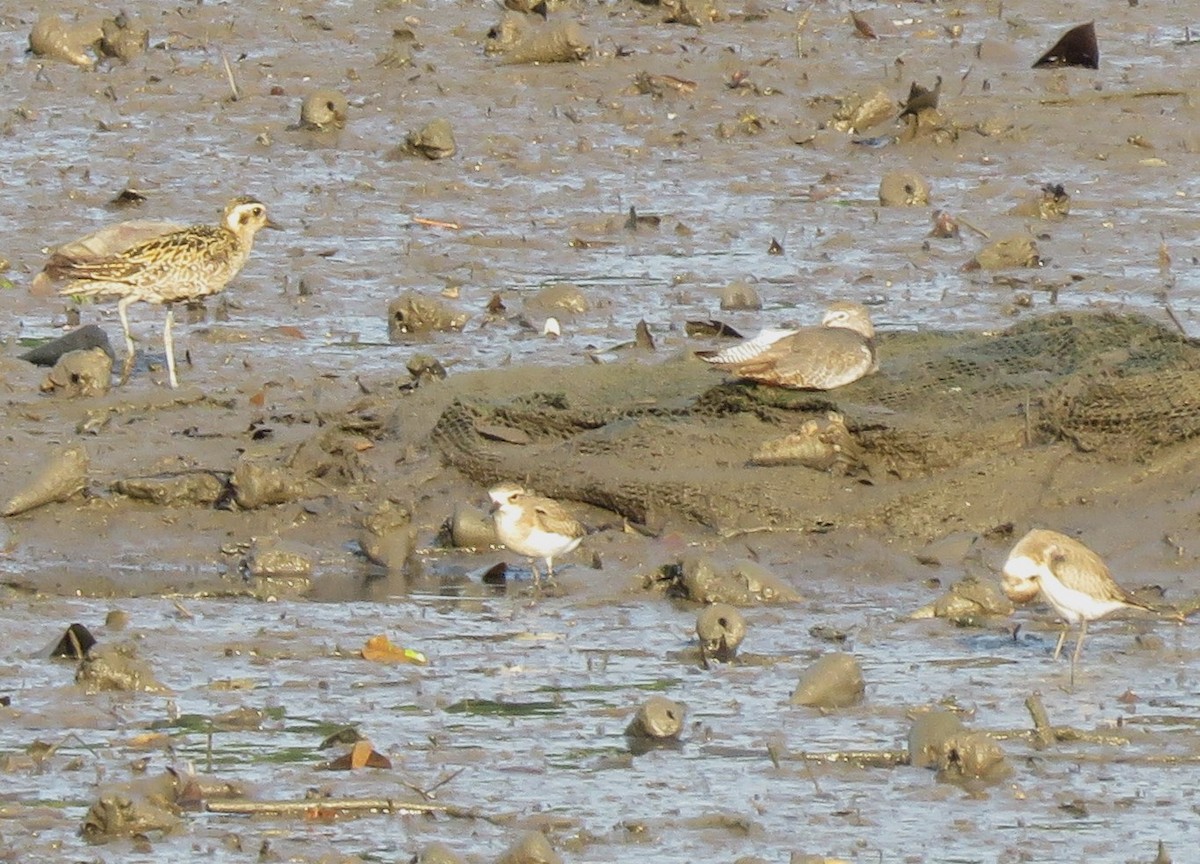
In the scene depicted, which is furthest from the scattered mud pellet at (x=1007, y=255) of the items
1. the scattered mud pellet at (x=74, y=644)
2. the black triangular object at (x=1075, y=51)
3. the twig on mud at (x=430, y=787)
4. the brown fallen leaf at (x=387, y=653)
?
the twig on mud at (x=430, y=787)

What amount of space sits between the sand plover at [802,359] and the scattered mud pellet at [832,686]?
7.59 feet

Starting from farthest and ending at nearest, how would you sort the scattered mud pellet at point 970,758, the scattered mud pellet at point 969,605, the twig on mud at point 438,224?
the twig on mud at point 438,224
the scattered mud pellet at point 969,605
the scattered mud pellet at point 970,758

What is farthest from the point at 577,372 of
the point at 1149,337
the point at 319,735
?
the point at 319,735

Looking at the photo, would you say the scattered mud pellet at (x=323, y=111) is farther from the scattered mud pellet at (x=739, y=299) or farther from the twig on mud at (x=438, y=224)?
the scattered mud pellet at (x=739, y=299)

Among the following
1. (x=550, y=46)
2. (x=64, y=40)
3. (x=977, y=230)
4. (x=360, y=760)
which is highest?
(x=360, y=760)

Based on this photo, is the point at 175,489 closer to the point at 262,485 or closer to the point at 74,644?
the point at 262,485

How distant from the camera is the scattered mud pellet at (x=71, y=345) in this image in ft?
A: 38.3

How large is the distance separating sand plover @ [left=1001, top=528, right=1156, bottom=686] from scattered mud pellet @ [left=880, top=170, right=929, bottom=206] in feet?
20.8

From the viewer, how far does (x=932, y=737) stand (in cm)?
726

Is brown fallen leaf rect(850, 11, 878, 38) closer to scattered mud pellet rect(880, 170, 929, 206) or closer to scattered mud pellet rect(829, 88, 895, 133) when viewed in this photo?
scattered mud pellet rect(829, 88, 895, 133)

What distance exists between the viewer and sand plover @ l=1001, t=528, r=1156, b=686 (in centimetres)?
841

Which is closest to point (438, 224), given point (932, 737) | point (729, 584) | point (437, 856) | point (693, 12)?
point (693, 12)

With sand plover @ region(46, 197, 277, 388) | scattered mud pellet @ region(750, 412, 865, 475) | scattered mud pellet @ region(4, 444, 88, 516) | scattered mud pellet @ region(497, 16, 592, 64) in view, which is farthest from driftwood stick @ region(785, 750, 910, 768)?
scattered mud pellet @ region(497, 16, 592, 64)

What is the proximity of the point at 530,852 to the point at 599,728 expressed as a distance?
1.46 m
